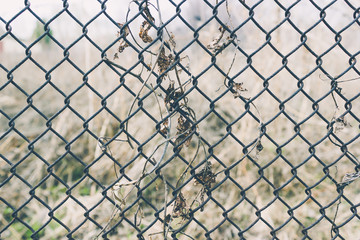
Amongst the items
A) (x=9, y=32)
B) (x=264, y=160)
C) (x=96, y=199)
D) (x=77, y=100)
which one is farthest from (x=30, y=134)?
(x=9, y=32)

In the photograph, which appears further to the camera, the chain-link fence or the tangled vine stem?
the chain-link fence

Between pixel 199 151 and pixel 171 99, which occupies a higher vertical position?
pixel 199 151

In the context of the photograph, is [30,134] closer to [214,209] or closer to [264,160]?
[214,209]

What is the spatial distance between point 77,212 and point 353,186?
2119 mm

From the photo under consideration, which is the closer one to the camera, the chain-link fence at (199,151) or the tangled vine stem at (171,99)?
the tangled vine stem at (171,99)

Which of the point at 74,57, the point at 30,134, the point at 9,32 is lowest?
the point at 9,32

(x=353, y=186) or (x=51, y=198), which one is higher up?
(x=353, y=186)

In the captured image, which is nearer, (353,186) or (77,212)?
(77,212)

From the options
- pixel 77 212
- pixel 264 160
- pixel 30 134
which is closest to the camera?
pixel 77 212

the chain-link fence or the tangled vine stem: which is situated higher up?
the chain-link fence

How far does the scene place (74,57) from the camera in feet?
17.2

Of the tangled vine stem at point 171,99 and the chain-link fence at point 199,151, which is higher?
the chain-link fence at point 199,151

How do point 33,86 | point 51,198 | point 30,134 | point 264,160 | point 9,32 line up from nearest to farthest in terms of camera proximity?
point 9,32 → point 51,198 → point 264,160 → point 30,134 → point 33,86

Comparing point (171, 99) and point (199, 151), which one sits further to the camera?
point (199, 151)
